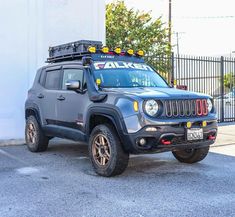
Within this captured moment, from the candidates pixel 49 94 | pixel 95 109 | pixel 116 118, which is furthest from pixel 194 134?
pixel 49 94

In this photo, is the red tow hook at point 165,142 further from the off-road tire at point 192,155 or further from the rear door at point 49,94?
the rear door at point 49,94

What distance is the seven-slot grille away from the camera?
6582 millimetres

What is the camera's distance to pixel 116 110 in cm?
653

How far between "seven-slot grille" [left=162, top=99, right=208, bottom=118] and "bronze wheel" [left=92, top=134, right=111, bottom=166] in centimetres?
105

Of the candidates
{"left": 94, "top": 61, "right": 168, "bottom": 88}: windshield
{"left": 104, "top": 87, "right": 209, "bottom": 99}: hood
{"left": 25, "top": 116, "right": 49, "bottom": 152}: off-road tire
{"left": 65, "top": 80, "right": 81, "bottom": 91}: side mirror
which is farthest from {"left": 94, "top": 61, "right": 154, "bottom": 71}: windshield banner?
{"left": 25, "top": 116, "right": 49, "bottom": 152}: off-road tire

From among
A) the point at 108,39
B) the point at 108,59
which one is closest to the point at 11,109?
the point at 108,59

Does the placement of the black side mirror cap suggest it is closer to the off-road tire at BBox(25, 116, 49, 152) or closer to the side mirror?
the side mirror

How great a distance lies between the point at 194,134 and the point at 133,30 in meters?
20.8

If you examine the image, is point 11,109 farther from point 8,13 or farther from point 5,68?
point 8,13

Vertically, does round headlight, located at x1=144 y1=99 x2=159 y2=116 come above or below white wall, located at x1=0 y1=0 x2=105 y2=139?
below

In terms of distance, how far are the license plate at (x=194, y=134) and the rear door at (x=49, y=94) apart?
9.44 feet

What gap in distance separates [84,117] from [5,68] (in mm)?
4174

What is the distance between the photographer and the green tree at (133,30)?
26.3 metres

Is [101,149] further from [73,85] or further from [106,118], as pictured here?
[73,85]
